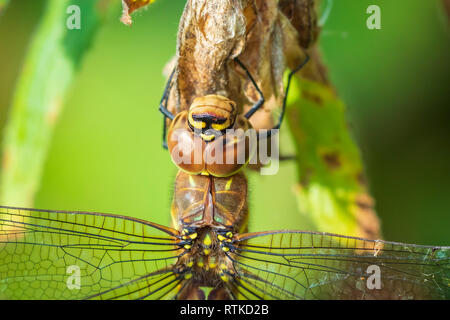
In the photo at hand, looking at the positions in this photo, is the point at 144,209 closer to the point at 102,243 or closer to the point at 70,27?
the point at 102,243

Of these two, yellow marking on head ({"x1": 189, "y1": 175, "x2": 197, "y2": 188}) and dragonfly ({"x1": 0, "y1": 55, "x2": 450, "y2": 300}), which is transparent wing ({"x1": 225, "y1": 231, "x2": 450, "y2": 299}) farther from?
yellow marking on head ({"x1": 189, "y1": 175, "x2": 197, "y2": 188})

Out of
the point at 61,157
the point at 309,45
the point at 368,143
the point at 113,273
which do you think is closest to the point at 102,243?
the point at 113,273

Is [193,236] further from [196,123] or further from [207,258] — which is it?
[196,123]

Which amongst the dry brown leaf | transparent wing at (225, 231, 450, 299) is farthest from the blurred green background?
the dry brown leaf

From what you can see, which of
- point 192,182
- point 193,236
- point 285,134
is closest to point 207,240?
point 193,236

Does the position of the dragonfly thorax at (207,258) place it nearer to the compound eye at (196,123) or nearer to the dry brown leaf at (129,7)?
the compound eye at (196,123)

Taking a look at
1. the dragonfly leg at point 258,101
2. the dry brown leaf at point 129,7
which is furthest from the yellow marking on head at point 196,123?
the dry brown leaf at point 129,7
